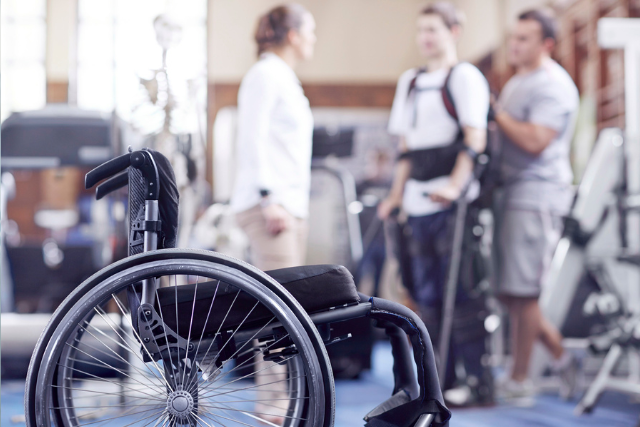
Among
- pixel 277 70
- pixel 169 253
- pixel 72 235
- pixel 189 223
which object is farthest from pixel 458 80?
pixel 72 235

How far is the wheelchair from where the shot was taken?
3.70 feet

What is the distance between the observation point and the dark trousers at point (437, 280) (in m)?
2.49

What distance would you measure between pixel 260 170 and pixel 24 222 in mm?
6219

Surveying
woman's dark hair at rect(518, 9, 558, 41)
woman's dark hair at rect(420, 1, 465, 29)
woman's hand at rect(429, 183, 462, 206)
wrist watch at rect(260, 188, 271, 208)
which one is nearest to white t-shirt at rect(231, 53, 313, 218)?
wrist watch at rect(260, 188, 271, 208)

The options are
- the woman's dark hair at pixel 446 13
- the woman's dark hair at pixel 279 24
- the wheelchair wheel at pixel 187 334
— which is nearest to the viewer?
the wheelchair wheel at pixel 187 334

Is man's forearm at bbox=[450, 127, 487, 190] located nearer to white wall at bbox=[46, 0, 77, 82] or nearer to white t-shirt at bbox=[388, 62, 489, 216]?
white t-shirt at bbox=[388, 62, 489, 216]

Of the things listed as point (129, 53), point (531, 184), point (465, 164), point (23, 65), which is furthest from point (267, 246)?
point (23, 65)

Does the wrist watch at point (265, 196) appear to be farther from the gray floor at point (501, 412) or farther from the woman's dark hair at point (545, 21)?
the woman's dark hair at point (545, 21)

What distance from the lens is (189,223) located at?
2918 millimetres

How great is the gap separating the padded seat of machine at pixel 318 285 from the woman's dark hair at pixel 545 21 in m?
2.03

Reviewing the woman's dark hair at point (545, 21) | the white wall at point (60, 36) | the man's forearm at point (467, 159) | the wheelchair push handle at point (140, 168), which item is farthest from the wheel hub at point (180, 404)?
the white wall at point (60, 36)

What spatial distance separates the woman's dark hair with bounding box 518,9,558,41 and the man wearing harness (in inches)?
16.4

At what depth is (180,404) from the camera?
1.17 m

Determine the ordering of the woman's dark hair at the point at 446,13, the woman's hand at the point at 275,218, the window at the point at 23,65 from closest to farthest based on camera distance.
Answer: the woman's hand at the point at 275,218 → the woman's dark hair at the point at 446,13 → the window at the point at 23,65
